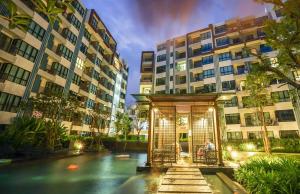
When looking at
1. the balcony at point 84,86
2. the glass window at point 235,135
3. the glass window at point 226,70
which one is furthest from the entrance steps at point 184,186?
the glass window at point 226,70

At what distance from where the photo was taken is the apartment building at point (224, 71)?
1244 inches

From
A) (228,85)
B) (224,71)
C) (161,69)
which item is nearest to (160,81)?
(161,69)

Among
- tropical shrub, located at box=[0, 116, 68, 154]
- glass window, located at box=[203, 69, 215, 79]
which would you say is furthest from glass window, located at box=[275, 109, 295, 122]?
tropical shrub, located at box=[0, 116, 68, 154]

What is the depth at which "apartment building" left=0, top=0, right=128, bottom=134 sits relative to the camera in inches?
826

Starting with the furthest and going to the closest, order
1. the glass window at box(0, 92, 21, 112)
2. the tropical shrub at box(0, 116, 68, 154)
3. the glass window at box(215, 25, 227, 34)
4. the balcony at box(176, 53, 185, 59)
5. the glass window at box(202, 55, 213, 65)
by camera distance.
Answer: the balcony at box(176, 53, 185, 59) < the glass window at box(215, 25, 227, 34) < the glass window at box(202, 55, 213, 65) < the glass window at box(0, 92, 21, 112) < the tropical shrub at box(0, 116, 68, 154)

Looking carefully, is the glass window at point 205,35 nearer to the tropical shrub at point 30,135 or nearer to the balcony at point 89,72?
the balcony at point 89,72

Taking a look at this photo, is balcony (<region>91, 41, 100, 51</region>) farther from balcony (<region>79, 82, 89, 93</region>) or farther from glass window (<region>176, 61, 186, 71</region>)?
glass window (<region>176, 61, 186, 71</region>)

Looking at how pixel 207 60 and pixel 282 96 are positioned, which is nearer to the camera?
pixel 282 96

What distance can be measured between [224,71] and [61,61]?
105 ft

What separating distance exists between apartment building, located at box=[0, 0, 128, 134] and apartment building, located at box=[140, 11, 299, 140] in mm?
13115

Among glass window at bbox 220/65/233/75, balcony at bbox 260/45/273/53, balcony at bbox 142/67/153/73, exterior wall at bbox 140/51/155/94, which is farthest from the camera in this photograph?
balcony at bbox 142/67/153/73

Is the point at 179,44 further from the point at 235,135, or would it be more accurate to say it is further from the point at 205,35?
the point at 235,135

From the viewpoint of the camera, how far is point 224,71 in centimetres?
3891

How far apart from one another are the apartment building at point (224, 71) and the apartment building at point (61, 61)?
13.1 m
